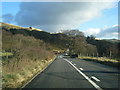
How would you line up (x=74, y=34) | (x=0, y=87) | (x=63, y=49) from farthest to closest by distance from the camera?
(x=63, y=49), (x=74, y=34), (x=0, y=87)

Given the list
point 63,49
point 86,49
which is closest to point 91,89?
point 86,49

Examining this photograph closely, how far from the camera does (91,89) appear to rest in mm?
8875

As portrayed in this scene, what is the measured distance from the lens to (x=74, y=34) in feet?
373

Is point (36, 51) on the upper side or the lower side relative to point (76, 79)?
upper

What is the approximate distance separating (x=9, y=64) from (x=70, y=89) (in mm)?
7517

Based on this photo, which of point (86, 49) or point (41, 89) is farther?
point (86, 49)

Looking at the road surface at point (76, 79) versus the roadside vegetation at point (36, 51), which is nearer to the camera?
the road surface at point (76, 79)

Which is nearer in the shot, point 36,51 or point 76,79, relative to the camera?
point 76,79

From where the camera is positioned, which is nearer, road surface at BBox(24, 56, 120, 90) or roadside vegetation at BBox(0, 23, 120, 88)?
road surface at BBox(24, 56, 120, 90)

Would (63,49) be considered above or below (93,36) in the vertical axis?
below

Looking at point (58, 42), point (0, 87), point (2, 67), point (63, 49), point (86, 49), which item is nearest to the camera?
point (0, 87)

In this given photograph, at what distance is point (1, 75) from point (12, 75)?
65 centimetres

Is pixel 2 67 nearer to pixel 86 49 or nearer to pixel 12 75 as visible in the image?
pixel 12 75

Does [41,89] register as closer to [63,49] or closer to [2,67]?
[2,67]
